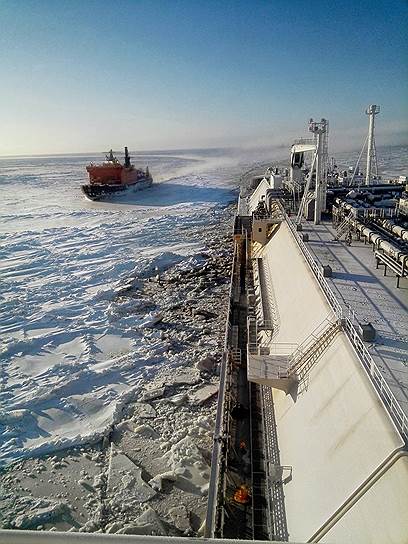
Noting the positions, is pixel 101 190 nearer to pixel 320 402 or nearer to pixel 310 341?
pixel 310 341

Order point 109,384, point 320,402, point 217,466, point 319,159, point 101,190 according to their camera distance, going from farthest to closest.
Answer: point 101,190 < point 319,159 < point 109,384 < point 217,466 < point 320,402

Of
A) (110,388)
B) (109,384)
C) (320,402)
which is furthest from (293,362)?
(109,384)

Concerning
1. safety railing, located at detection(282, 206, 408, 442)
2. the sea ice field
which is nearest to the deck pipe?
safety railing, located at detection(282, 206, 408, 442)

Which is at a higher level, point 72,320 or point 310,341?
point 310,341

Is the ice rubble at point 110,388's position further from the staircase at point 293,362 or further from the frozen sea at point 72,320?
the staircase at point 293,362

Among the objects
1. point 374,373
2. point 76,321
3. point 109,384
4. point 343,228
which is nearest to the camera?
point 374,373

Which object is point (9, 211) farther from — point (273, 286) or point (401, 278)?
point (401, 278)
